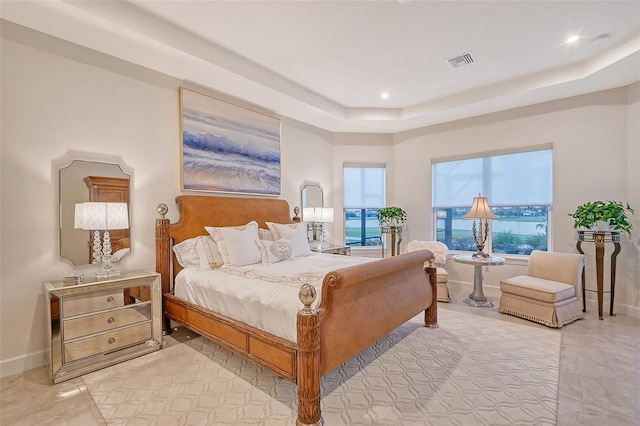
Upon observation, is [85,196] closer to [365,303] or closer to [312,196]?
[365,303]

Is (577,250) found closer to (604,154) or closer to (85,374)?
(604,154)

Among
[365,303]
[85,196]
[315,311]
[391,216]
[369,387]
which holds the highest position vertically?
[85,196]

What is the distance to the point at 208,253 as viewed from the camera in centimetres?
318

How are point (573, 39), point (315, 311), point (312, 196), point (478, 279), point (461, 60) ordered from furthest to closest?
point (312, 196), point (478, 279), point (461, 60), point (573, 39), point (315, 311)

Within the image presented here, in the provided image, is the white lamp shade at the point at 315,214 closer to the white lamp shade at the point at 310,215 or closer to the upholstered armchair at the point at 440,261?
the white lamp shade at the point at 310,215

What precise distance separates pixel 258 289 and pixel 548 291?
128 inches

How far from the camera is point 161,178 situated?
11.1 feet

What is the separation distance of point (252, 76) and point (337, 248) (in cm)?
278

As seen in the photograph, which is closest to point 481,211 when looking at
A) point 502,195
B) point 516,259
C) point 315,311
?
point 502,195

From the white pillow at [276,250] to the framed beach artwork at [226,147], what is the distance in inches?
40.8

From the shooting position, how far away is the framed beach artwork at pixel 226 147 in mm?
3581

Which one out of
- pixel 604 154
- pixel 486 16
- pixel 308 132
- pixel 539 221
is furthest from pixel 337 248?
pixel 604 154

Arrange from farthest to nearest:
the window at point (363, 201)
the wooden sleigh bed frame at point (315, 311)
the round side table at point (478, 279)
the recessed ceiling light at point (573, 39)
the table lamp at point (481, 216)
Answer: the window at point (363, 201) < the table lamp at point (481, 216) < the round side table at point (478, 279) < the recessed ceiling light at point (573, 39) < the wooden sleigh bed frame at point (315, 311)

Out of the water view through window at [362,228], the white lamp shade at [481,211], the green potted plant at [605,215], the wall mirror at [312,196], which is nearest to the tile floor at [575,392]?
the green potted plant at [605,215]
